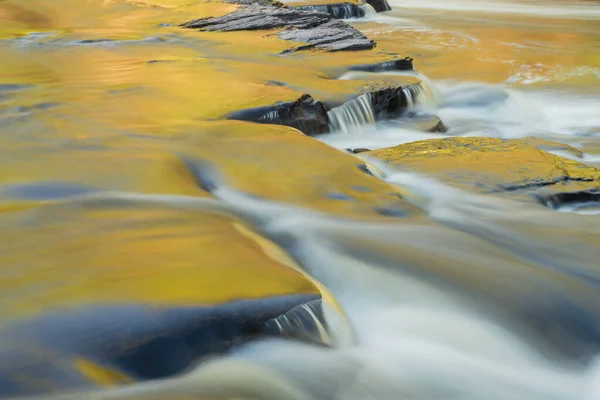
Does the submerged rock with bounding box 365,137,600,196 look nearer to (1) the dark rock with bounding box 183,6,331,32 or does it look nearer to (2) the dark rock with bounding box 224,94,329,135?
(2) the dark rock with bounding box 224,94,329,135

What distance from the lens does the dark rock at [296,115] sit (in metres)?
6.12

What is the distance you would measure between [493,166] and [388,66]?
4531 mm

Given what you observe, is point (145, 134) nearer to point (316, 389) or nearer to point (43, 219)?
point (43, 219)

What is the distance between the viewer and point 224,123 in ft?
18.6

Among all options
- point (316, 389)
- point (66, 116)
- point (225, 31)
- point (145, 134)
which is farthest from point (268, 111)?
point (225, 31)

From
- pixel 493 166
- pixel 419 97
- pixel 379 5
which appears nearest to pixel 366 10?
pixel 379 5

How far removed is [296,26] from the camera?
39.2 feet

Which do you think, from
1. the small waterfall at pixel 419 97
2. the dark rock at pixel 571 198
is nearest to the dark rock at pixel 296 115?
the small waterfall at pixel 419 97

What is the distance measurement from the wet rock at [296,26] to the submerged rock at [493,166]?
4732mm

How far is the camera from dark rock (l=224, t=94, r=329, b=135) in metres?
6.12

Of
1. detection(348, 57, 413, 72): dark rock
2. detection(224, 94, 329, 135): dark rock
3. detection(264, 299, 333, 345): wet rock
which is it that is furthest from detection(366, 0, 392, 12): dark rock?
detection(264, 299, 333, 345): wet rock

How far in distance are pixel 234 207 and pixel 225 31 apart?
845 centimetres

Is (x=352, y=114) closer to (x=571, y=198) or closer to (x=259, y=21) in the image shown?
(x=571, y=198)

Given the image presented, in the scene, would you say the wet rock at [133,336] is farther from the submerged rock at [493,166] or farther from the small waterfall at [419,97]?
the small waterfall at [419,97]
